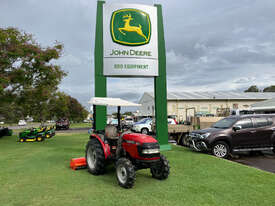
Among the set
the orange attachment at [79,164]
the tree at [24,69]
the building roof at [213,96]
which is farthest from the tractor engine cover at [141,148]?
the building roof at [213,96]

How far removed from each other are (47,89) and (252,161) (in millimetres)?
14637

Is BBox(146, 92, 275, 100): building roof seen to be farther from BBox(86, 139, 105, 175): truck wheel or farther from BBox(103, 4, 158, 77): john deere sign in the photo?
BBox(86, 139, 105, 175): truck wheel

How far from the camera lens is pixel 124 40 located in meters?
10.9

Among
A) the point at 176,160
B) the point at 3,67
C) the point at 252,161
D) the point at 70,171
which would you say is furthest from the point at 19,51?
the point at 252,161

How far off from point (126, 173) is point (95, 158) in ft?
5.10

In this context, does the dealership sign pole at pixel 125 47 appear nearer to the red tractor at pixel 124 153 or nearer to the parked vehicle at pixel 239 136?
the parked vehicle at pixel 239 136

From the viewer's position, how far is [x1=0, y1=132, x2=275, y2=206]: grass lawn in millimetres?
4426

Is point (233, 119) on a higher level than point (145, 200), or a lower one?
higher

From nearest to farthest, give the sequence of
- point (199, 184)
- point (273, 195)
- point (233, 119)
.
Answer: point (273, 195) < point (199, 184) < point (233, 119)

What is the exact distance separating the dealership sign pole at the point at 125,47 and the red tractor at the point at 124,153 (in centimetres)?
442

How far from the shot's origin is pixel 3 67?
14.5 metres

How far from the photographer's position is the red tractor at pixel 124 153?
5254mm

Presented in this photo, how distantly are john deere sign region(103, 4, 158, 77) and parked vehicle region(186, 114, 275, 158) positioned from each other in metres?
4.37

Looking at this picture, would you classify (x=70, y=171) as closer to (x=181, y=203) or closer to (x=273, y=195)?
(x=181, y=203)
